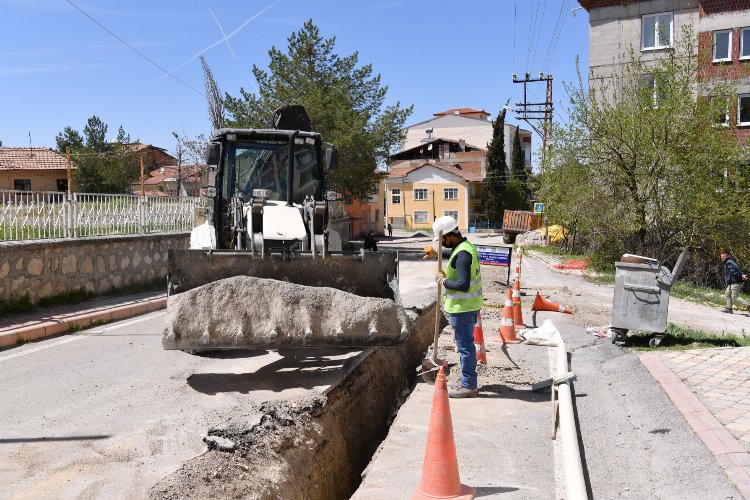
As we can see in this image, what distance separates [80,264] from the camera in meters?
12.8

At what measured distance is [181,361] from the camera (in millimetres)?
8359

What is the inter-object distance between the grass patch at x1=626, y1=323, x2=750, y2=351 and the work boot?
12.2 feet

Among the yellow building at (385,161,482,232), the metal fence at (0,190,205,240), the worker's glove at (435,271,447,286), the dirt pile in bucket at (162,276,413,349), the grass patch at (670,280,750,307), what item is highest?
the yellow building at (385,161,482,232)

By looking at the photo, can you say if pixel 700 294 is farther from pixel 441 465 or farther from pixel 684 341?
pixel 441 465

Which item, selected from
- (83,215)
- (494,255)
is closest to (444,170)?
(494,255)

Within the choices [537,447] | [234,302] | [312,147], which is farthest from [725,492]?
[312,147]

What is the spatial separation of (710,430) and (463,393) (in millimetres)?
2253

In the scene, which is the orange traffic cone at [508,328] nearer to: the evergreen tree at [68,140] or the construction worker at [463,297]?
the construction worker at [463,297]

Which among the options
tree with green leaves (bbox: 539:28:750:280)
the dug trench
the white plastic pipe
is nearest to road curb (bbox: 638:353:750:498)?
the white plastic pipe

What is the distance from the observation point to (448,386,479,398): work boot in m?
6.84

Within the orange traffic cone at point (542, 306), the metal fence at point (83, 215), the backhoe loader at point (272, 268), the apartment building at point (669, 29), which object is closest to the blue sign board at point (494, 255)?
the orange traffic cone at point (542, 306)

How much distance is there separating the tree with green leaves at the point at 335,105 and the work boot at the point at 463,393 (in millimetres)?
24338

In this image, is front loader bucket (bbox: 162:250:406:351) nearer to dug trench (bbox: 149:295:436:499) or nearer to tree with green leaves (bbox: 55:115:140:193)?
dug trench (bbox: 149:295:436:499)

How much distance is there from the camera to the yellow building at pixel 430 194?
7206 centimetres
